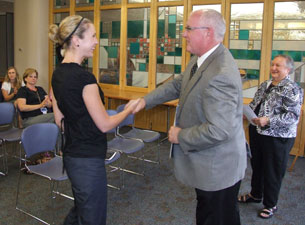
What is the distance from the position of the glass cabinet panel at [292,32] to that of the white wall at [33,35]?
5.37m

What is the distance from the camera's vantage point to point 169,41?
6145 mm

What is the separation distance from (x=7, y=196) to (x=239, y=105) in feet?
8.96

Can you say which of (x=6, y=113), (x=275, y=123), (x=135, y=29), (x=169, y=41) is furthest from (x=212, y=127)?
(x=135, y=29)

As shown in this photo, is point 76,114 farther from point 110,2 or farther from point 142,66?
point 110,2

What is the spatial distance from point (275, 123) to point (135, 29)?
4414mm

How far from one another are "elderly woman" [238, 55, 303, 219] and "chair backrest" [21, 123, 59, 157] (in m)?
1.97

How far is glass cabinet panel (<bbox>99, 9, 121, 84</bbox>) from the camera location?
6859 millimetres

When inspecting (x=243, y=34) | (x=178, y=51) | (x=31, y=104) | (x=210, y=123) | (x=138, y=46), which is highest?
(x=243, y=34)

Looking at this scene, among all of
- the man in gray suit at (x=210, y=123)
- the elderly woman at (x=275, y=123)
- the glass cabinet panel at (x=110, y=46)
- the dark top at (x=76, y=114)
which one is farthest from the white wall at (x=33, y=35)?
the man in gray suit at (x=210, y=123)

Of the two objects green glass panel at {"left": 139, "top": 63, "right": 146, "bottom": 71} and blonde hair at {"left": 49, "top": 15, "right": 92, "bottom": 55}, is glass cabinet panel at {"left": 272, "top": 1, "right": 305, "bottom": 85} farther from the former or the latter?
blonde hair at {"left": 49, "top": 15, "right": 92, "bottom": 55}

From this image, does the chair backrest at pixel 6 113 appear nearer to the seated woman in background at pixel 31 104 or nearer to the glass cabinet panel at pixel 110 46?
the seated woman in background at pixel 31 104

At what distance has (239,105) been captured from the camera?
68.8 inches

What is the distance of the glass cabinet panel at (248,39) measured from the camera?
208 inches

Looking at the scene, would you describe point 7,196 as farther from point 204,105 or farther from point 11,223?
point 204,105
